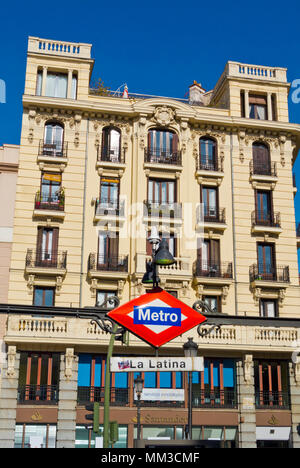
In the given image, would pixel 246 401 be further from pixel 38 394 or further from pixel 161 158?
pixel 161 158

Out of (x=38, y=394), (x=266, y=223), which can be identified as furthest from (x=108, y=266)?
(x=266, y=223)

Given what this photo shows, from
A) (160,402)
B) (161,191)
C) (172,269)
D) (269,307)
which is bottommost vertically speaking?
(160,402)

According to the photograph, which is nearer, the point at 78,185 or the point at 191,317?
the point at 191,317

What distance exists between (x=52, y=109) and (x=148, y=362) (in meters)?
25.5

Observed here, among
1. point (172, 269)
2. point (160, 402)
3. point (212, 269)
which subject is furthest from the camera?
point (212, 269)

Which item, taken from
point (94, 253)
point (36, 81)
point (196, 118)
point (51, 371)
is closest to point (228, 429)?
point (51, 371)

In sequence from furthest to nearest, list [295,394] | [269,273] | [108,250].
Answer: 1. [269,273]
2. [108,250]
3. [295,394]

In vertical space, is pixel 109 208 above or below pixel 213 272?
above

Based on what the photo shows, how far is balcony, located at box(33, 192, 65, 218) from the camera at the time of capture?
1230 inches

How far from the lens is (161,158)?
33.6 m

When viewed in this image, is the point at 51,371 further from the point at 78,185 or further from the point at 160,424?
the point at 78,185

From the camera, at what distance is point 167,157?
33656 mm

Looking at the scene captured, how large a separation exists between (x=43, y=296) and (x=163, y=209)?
7.91 meters

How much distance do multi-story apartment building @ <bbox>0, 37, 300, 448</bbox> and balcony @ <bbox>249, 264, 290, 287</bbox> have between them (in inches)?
3.6
